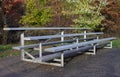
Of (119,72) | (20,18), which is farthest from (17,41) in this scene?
(119,72)

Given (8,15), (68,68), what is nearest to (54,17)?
(8,15)

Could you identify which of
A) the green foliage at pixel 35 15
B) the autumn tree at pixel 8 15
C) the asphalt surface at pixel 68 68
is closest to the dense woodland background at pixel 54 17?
the autumn tree at pixel 8 15

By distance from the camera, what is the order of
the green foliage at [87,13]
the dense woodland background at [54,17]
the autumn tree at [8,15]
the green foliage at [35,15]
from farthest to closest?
the green foliage at [87,13] → the green foliage at [35,15] → the dense woodland background at [54,17] → the autumn tree at [8,15]

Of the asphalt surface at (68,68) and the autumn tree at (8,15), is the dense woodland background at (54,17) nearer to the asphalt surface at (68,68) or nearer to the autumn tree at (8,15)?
the autumn tree at (8,15)

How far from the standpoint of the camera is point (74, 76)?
708cm

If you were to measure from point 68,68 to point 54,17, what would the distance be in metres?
10.4

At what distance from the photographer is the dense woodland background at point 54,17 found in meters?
15.6

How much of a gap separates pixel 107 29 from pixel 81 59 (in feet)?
33.5

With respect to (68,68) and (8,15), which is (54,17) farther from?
(68,68)

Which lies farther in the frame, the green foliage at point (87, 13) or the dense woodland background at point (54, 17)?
the green foliage at point (87, 13)

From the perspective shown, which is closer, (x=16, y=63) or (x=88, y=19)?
(x=16, y=63)

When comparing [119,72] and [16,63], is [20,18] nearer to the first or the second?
[16,63]

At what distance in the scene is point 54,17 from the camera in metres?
18.2

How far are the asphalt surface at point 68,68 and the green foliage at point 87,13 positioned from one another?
25.6ft
